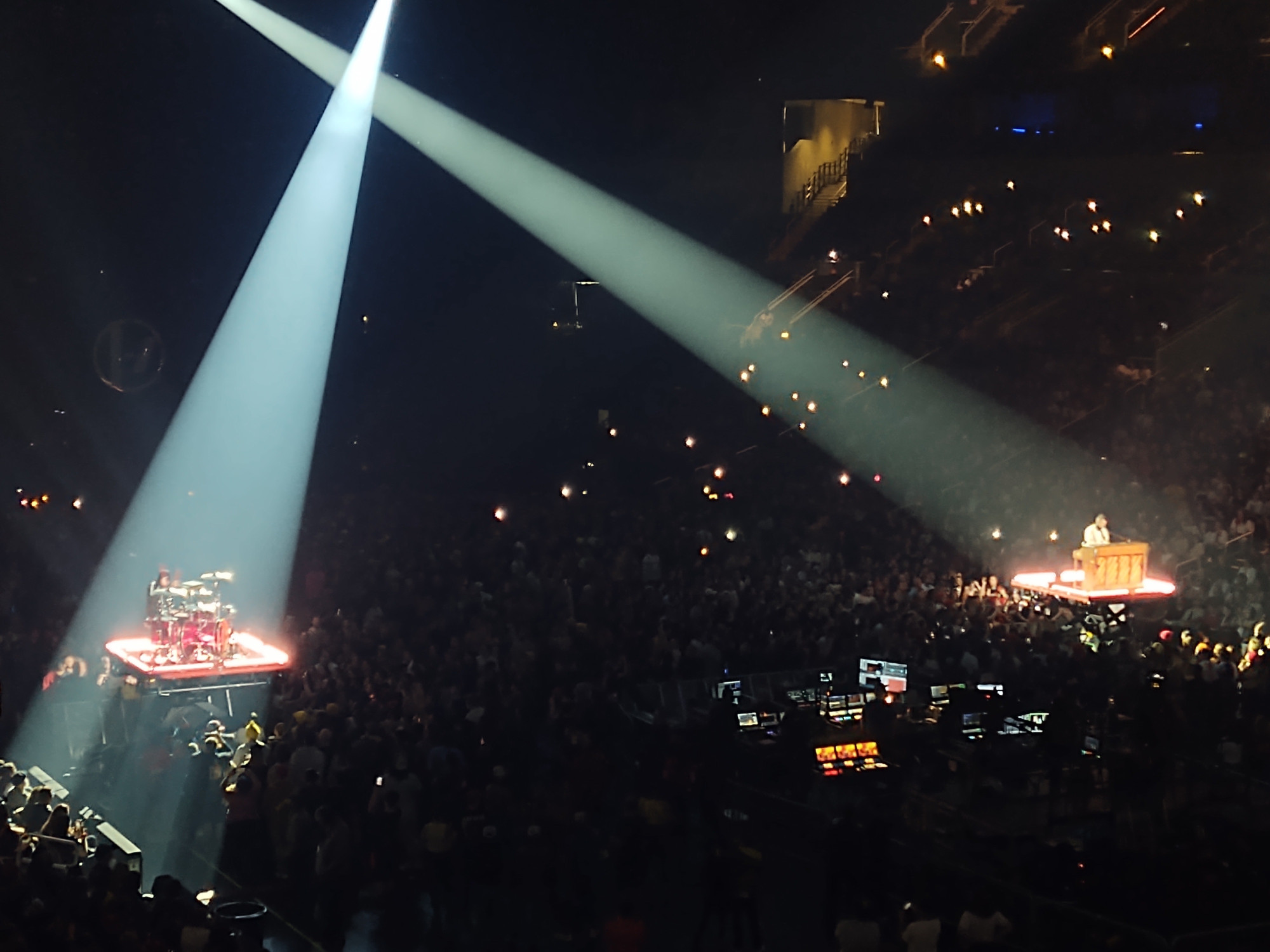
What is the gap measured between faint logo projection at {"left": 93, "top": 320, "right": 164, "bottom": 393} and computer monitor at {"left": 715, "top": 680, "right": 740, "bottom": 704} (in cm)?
1453

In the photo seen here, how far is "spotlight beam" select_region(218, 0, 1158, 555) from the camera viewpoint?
19672 mm

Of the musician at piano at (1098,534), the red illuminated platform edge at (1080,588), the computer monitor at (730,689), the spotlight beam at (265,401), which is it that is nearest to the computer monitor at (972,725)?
the computer monitor at (730,689)

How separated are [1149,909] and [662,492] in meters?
16.2

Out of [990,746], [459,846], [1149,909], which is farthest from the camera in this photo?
[990,746]

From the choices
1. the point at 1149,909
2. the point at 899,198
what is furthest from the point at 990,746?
the point at 899,198

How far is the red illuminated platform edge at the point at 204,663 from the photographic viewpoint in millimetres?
12742

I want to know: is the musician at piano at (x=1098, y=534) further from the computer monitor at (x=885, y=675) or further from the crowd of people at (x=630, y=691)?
the computer monitor at (x=885, y=675)

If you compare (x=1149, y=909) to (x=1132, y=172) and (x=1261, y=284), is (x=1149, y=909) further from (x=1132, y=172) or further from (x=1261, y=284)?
(x=1132, y=172)

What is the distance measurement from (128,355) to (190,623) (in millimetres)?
9410

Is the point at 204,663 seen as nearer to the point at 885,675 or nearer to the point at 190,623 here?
the point at 190,623

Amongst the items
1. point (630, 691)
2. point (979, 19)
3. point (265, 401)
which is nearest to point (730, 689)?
point (630, 691)

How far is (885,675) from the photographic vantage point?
11258 mm

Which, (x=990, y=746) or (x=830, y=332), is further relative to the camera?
(x=830, y=332)

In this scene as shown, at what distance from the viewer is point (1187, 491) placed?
62.1 ft
